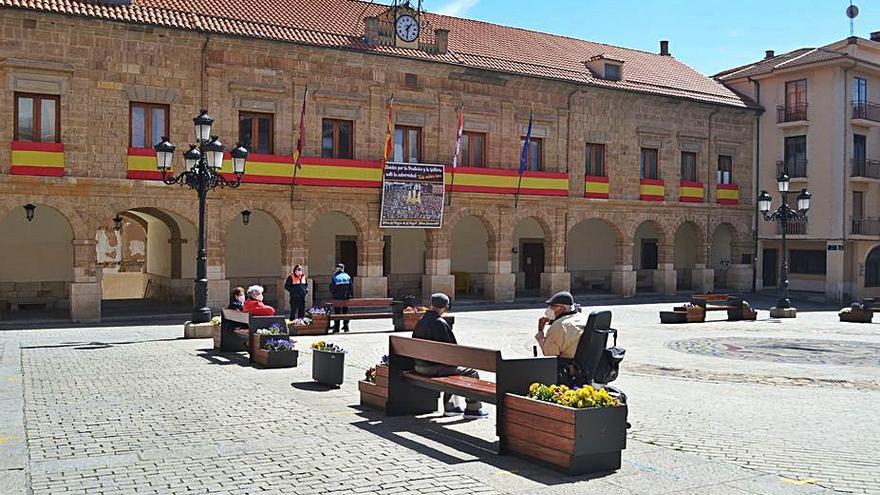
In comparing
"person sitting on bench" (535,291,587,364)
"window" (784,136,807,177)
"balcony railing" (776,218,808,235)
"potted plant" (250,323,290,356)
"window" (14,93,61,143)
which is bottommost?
"potted plant" (250,323,290,356)

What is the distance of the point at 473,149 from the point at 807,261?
16.7 meters

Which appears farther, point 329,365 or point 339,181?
point 339,181

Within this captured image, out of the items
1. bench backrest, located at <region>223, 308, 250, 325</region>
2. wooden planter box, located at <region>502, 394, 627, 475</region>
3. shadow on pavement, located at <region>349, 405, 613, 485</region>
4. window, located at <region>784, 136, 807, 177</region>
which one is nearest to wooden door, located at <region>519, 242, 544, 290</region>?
window, located at <region>784, 136, 807, 177</region>

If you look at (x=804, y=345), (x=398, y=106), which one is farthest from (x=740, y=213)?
(x=804, y=345)

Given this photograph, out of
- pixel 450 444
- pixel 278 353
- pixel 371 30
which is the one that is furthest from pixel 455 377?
pixel 371 30

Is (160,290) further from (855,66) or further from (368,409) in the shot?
(855,66)

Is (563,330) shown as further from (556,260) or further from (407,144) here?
(556,260)

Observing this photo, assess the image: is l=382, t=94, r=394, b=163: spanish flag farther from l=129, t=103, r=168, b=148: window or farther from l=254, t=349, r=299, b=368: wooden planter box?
l=254, t=349, r=299, b=368: wooden planter box

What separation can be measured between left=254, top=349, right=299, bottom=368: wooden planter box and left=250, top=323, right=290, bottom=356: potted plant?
142mm

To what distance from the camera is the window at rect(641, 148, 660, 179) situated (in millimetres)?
32312

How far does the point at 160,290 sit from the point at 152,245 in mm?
2420

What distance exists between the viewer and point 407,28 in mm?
26719

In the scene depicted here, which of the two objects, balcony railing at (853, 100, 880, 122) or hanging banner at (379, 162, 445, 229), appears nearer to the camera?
hanging banner at (379, 162, 445, 229)

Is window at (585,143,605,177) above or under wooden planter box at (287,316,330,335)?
above
